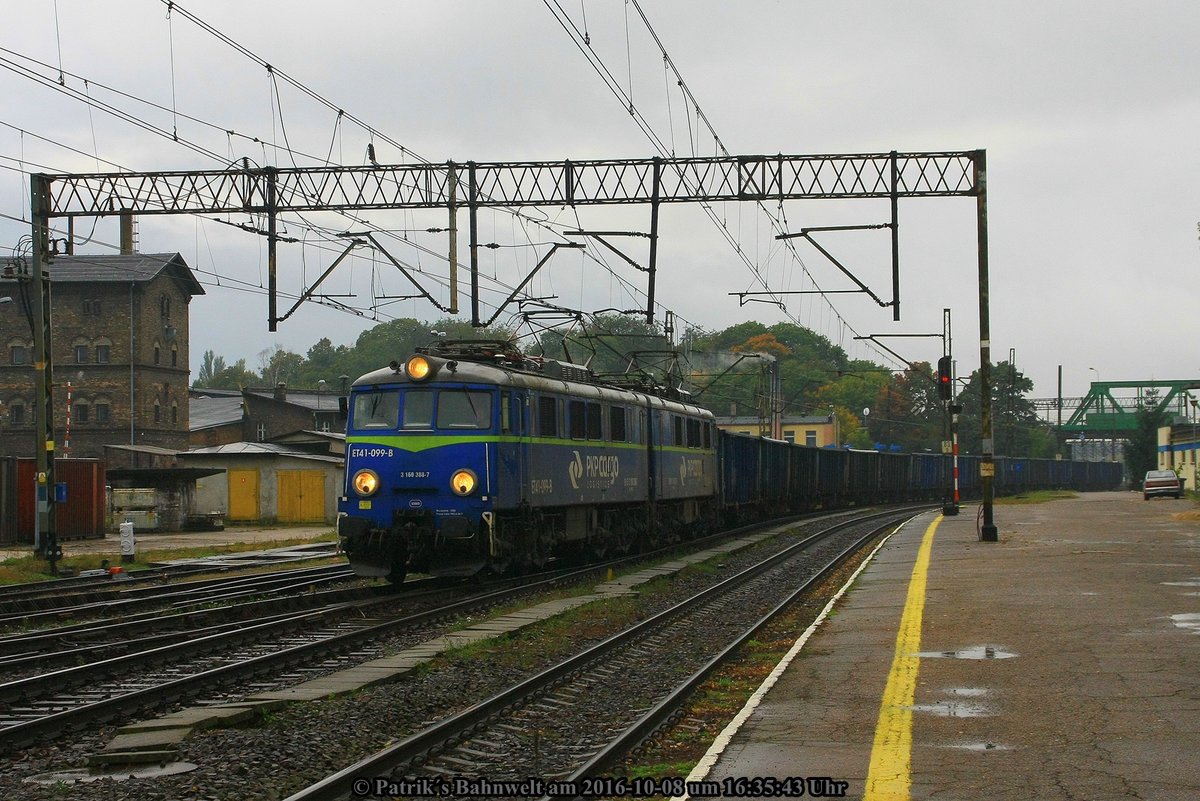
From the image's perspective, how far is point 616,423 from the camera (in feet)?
78.3

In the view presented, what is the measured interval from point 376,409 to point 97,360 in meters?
50.7

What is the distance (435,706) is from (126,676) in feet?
10.7

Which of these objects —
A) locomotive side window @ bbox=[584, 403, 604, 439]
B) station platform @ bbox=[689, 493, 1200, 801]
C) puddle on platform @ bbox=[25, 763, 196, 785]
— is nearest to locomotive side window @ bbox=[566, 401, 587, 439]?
locomotive side window @ bbox=[584, 403, 604, 439]

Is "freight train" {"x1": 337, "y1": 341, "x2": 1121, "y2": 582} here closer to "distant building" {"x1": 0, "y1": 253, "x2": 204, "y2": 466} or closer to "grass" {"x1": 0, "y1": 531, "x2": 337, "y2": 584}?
"grass" {"x1": 0, "y1": 531, "x2": 337, "y2": 584}

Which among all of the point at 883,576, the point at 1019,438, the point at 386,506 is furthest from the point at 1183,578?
the point at 1019,438

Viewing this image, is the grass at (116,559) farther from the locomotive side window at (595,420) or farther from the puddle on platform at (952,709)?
the puddle on platform at (952,709)

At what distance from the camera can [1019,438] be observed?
12100 centimetres

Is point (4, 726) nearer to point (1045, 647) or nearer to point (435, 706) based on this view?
point (435, 706)

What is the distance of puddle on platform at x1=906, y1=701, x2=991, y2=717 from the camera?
349 inches

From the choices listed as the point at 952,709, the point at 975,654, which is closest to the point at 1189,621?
the point at 975,654

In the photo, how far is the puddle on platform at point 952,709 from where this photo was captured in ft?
29.1

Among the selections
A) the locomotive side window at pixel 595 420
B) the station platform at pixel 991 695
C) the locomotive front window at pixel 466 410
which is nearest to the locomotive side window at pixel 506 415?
the locomotive front window at pixel 466 410

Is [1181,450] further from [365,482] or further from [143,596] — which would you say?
[143,596]

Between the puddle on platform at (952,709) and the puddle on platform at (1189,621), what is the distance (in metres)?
4.35
